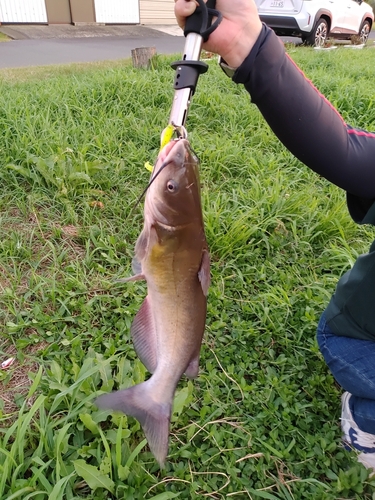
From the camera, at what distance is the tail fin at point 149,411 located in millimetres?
1308

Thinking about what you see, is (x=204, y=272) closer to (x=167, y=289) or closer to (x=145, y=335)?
(x=167, y=289)

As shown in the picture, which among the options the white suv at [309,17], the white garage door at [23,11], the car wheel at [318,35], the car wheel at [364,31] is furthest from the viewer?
the white garage door at [23,11]

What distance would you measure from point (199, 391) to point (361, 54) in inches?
334

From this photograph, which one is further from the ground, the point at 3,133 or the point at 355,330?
the point at 3,133

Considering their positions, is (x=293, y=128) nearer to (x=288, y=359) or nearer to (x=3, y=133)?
(x=288, y=359)

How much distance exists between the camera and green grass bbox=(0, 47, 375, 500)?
1.83 m

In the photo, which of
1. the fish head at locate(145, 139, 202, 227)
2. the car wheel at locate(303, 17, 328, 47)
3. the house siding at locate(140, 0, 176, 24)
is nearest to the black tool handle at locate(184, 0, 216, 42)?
the fish head at locate(145, 139, 202, 227)

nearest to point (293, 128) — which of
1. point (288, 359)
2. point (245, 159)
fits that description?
point (288, 359)

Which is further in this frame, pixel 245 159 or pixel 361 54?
pixel 361 54

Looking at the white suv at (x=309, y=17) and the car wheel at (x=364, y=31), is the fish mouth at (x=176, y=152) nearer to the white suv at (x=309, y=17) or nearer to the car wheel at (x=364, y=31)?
the white suv at (x=309, y=17)

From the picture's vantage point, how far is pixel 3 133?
3.66m

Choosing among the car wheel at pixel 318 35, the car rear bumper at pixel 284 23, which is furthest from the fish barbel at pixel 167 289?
the car wheel at pixel 318 35

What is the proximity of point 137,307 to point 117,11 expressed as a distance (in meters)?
15.8

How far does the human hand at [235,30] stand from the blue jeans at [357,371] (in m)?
1.30
